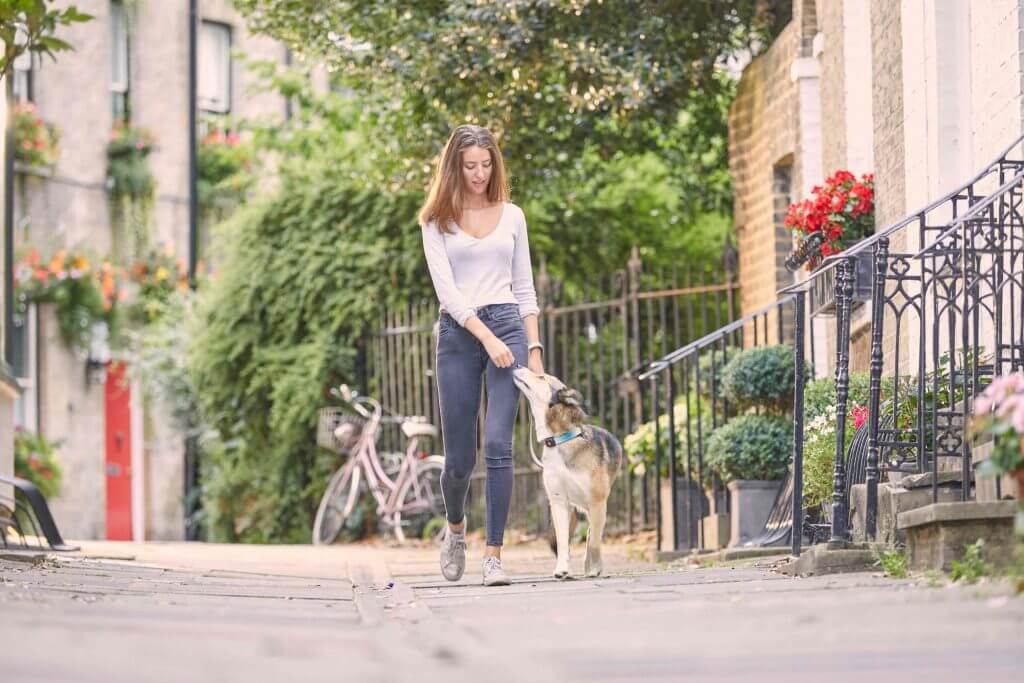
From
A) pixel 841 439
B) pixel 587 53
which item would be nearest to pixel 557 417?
pixel 841 439

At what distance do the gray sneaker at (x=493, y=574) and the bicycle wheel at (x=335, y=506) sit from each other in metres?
7.81

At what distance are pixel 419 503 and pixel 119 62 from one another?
11024mm

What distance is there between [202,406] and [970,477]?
11.1m

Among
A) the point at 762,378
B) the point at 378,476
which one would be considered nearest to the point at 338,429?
the point at 378,476

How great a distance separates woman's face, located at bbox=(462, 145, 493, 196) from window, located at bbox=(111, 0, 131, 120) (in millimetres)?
16870

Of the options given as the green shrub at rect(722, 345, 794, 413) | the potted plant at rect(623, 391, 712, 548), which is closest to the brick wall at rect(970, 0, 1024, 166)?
the green shrub at rect(722, 345, 794, 413)

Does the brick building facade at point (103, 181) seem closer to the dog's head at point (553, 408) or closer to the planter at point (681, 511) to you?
the planter at point (681, 511)

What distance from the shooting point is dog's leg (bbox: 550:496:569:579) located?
7707mm

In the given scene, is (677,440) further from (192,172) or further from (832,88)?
(192,172)

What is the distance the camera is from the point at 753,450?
10492 millimetres

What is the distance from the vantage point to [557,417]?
25.2 feet

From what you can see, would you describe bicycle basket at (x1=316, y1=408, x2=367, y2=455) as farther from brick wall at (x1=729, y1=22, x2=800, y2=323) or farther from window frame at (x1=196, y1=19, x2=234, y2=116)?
window frame at (x1=196, y1=19, x2=234, y2=116)

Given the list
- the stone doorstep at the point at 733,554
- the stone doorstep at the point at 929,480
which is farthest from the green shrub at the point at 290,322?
the stone doorstep at the point at 929,480

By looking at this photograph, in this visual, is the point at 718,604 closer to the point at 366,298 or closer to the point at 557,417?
the point at 557,417
